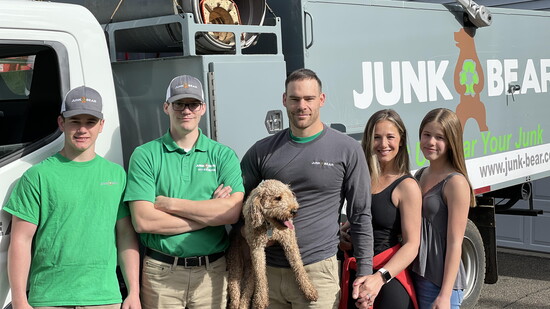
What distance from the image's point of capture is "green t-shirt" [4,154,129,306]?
292 cm

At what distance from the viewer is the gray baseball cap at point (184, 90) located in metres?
3.10

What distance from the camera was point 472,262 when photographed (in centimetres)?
576

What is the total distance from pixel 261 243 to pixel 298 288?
0.31 m

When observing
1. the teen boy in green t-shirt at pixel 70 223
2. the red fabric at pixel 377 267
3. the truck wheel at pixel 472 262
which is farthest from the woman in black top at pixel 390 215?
the truck wheel at pixel 472 262

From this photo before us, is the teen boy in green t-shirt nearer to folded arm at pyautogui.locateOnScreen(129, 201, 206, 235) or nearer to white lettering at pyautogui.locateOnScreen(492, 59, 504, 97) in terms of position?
folded arm at pyautogui.locateOnScreen(129, 201, 206, 235)

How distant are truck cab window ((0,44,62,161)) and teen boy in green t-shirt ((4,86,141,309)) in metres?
0.36

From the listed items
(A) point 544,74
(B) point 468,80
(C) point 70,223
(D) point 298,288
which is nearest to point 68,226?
(C) point 70,223

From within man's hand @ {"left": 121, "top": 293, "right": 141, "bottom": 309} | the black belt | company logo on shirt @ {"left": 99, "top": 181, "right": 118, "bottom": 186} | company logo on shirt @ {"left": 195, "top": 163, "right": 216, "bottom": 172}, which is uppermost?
company logo on shirt @ {"left": 195, "top": 163, "right": 216, "bottom": 172}

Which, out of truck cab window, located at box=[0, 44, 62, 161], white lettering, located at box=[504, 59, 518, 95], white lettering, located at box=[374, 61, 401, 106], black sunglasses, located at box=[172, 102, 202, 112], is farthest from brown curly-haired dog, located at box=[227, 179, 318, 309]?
white lettering, located at box=[504, 59, 518, 95]

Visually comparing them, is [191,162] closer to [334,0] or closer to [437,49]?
[334,0]

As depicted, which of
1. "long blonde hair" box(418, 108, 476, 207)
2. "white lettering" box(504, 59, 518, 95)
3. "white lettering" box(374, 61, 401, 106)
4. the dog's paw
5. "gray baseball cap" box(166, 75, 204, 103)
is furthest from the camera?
"white lettering" box(504, 59, 518, 95)

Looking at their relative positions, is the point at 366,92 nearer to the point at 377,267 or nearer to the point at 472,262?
the point at 377,267

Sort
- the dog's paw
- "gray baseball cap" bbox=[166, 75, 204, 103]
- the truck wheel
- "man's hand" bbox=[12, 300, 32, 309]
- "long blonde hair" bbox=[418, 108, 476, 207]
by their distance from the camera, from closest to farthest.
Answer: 1. "man's hand" bbox=[12, 300, 32, 309]
2. "gray baseball cap" bbox=[166, 75, 204, 103]
3. the dog's paw
4. "long blonde hair" bbox=[418, 108, 476, 207]
5. the truck wheel

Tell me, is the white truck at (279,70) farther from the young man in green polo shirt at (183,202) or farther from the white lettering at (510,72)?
the young man in green polo shirt at (183,202)
